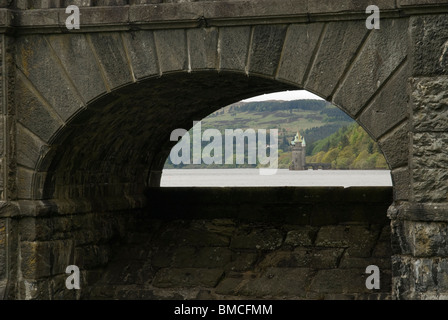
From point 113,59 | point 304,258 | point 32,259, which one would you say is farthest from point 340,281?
point 113,59

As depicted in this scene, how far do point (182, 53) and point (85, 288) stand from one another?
279 centimetres

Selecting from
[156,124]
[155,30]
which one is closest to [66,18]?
[155,30]

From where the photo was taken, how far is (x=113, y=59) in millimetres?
6445

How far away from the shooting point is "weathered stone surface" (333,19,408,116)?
581 centimetres

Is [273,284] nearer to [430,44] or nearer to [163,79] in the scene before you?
[163,79]

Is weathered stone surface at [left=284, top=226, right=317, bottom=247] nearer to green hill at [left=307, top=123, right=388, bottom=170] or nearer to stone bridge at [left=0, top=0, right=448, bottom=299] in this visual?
stone bridge at [left=0, top=0, right=448, bottom=299]

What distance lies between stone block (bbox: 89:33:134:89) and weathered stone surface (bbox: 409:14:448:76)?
87.9 inches

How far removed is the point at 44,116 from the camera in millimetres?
6660

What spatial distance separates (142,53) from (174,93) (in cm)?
97

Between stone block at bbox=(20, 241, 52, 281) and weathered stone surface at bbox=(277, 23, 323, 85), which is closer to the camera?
weathered stone surface at bbox=(277, 23, 323, 85)

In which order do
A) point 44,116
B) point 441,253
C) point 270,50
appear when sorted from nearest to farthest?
point 441,253, point 270,50, point 44,116

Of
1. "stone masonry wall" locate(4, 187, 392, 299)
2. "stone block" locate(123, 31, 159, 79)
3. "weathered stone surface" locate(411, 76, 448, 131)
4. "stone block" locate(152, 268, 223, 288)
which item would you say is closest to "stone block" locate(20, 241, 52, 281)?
"stone masonry wall" locate(4, 187, 392, 299)

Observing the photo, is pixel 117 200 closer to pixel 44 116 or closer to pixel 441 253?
pixel 44 116

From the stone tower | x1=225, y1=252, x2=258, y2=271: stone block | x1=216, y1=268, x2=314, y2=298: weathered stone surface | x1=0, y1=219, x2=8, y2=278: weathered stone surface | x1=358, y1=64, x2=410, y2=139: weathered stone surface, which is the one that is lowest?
x1=216, y1=268, x2=314, y2=298: weathered stone surface
